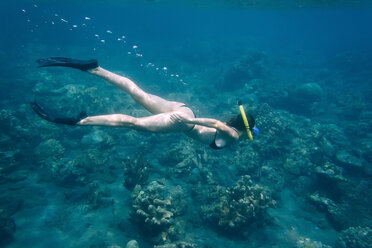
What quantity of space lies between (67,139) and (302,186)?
1249 centimetres

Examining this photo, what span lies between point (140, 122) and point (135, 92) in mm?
1451

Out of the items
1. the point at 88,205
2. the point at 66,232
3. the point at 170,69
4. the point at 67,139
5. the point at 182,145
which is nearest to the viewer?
the point at 66,232

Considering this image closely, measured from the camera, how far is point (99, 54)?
32812 mm

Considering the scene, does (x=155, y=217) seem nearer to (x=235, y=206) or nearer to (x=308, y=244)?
(x=235, y=206)

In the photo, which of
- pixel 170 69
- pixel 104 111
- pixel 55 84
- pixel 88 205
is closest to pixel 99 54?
pixel 170 69

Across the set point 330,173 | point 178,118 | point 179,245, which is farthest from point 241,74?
point 179,245

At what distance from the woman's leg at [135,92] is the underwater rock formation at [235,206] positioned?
3752mm

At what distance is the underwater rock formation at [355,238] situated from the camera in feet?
22.5

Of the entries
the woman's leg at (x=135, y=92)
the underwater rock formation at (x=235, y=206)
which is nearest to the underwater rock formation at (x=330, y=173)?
the underwater rock formation at (x=235, y=206)

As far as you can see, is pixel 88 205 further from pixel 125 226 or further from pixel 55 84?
pixel 55 84

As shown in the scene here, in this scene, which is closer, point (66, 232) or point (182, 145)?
point (66, 232)

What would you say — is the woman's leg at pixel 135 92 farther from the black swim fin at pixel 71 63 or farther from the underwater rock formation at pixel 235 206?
the underwater rock formation at pixel 235 206

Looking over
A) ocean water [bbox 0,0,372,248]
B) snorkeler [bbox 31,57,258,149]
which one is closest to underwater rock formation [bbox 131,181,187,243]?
ocean water [bbox 0,0,372,248]

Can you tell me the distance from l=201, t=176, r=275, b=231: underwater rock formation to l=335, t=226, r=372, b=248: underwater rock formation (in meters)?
2.45
